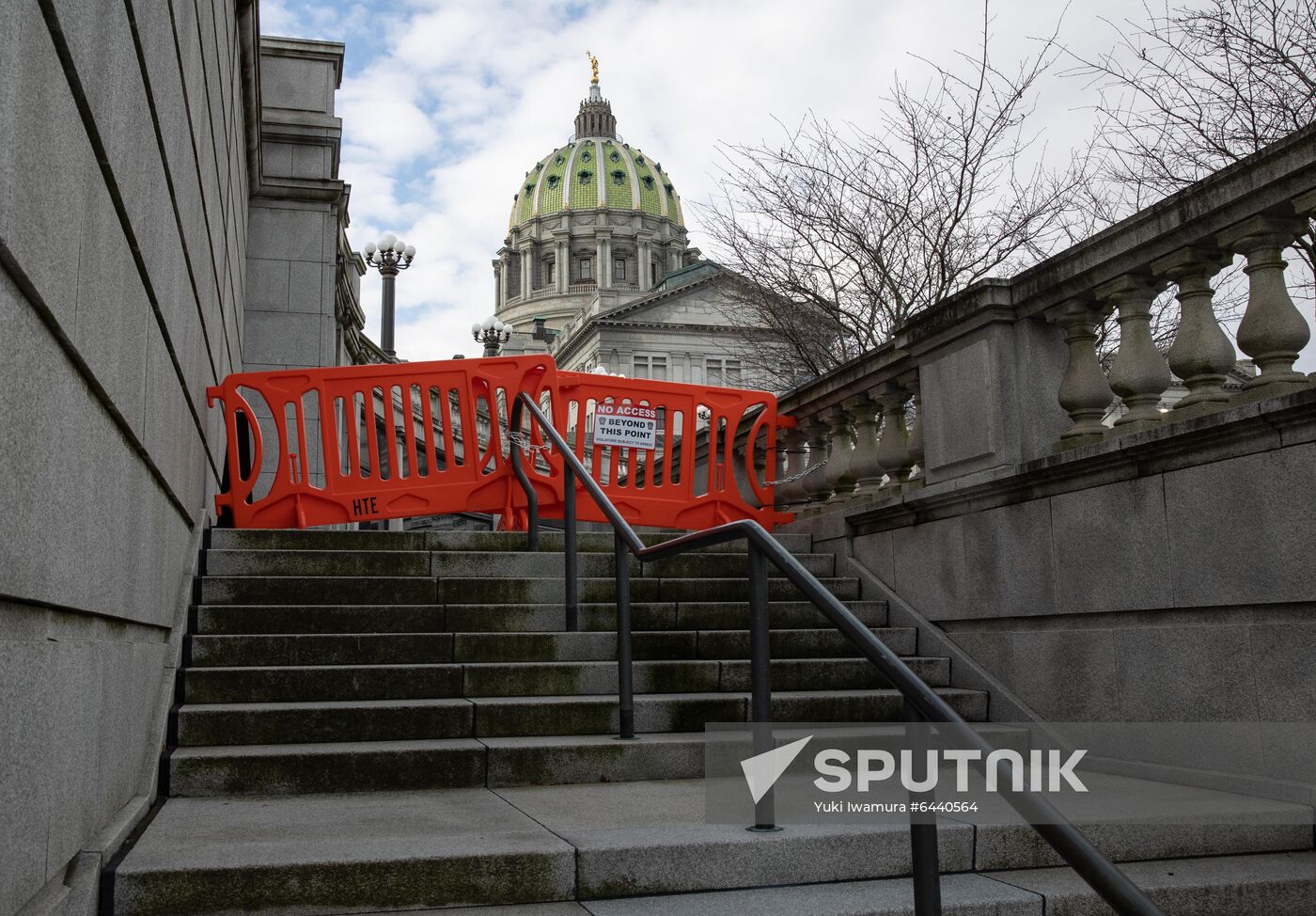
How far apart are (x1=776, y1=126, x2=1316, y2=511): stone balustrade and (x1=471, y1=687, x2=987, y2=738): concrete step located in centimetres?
131

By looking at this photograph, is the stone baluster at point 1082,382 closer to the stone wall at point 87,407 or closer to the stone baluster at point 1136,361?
the stone baluster at point 1136,361

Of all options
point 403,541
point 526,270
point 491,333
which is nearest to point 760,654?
point 403,541

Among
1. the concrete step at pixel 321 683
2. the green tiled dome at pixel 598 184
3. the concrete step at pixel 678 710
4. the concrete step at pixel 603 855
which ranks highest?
the green tiled dome at pixel 598 184

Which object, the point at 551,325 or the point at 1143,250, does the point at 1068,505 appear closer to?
the point at 1143,250

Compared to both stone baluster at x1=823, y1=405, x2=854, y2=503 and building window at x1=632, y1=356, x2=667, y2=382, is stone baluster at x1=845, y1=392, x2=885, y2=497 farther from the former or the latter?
building window at x1=632, y1=356, x2=667, y2=382

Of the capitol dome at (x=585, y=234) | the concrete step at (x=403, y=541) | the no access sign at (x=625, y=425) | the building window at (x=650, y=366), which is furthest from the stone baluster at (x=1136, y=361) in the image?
the capitol dome at (x=585, y=234)

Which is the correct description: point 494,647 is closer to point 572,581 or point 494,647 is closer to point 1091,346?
point 572,581

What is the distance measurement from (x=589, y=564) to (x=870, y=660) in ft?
13.9

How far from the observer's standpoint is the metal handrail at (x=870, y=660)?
2.25m

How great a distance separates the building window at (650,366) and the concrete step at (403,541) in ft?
245

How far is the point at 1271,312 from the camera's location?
4668 millimetres

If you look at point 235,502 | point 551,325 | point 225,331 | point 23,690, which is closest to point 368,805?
point 23,690

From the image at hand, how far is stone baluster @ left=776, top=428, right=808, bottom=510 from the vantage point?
9266mm

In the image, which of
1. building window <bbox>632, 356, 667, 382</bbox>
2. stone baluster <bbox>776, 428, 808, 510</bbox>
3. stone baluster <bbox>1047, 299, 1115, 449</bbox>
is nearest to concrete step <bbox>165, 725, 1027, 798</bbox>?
stone baluster <bbox>1047, 299, 1115, 449</bbox>
